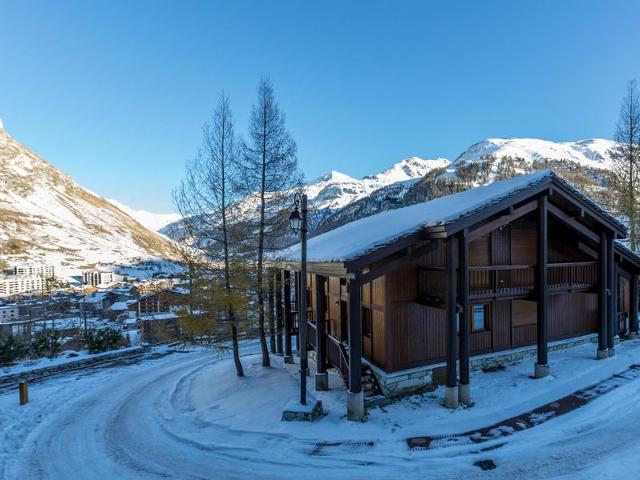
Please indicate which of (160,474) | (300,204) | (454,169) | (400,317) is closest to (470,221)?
(400,317)

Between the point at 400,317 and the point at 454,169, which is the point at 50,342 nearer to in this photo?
the point at 400,317

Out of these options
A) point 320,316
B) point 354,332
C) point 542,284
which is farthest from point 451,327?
point 542,284

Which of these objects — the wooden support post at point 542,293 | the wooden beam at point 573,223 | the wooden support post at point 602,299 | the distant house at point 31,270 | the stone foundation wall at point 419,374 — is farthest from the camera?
the distant house at point 31,270

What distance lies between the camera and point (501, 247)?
40.6 feet

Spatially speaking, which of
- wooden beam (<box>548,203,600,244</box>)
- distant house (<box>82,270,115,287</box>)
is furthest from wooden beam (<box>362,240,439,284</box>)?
distant house (<box>82,270,115,287</box>)

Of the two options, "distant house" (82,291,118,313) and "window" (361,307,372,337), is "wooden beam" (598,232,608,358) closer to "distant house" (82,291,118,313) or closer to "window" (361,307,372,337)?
"window" (361,307,372,337)

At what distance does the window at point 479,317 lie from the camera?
1243cm

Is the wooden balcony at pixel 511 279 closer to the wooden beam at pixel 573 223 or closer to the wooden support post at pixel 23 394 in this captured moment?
the wooden beam at pixel 573 223

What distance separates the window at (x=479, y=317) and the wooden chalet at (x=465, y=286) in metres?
0.04

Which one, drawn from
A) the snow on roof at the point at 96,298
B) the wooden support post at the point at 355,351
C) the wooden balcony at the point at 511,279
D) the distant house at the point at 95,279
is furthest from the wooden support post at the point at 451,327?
the distant house at the point at 95,279

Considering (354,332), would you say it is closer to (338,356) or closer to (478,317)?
(338,356)

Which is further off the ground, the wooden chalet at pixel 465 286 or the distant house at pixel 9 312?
the wooden chalet at pixel 465 286

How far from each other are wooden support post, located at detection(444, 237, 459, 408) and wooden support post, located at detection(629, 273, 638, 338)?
483 inches

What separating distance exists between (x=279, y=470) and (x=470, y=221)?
7863 millimetres
